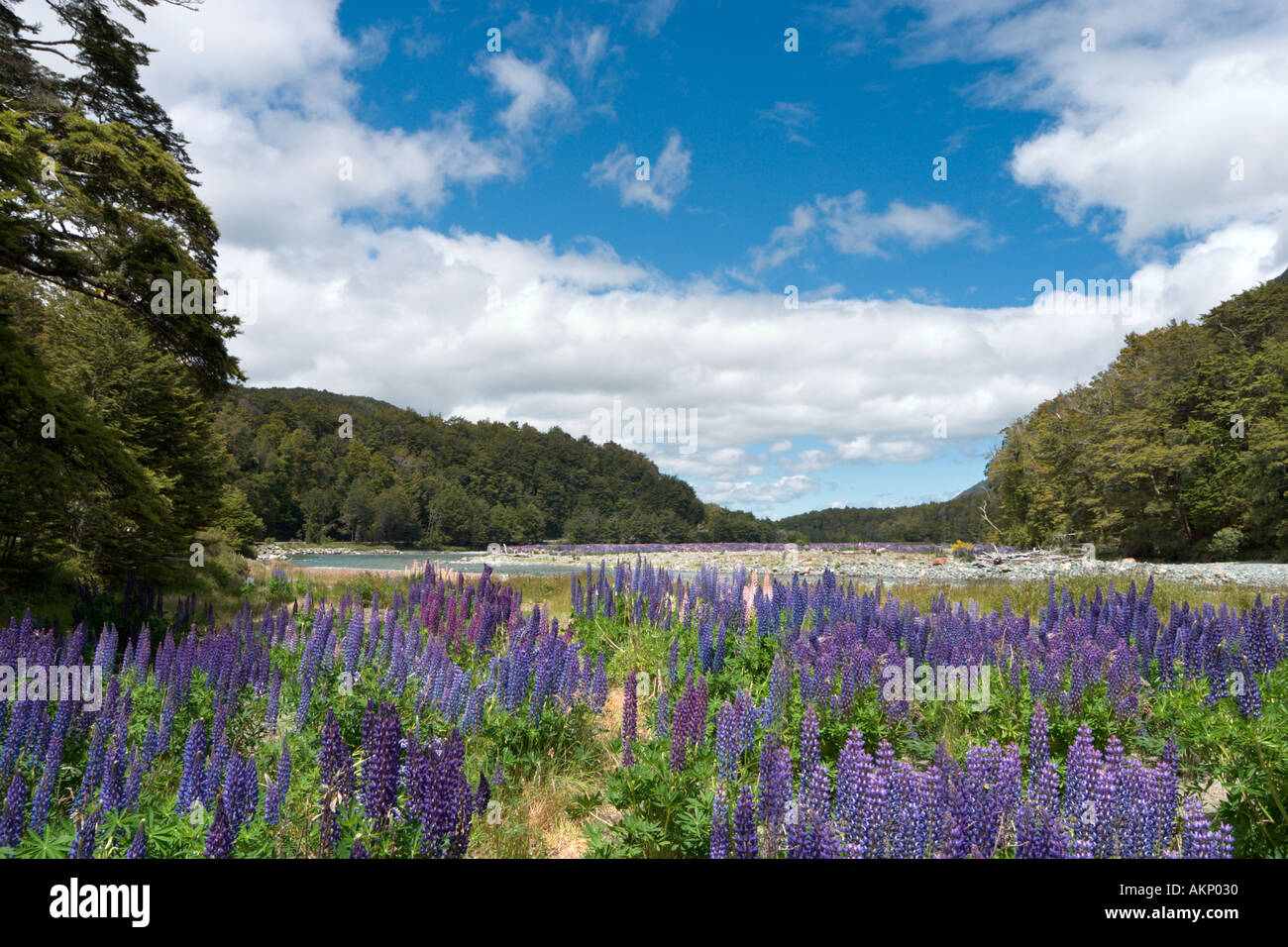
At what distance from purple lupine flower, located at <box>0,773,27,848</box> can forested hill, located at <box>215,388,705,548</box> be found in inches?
3323

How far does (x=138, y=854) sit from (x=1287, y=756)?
5.91 m

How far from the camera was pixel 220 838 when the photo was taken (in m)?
2.92

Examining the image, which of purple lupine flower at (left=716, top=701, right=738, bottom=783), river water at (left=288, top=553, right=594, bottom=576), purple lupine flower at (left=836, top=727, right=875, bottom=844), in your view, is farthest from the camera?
river water at (left=288, top=553, right=594, bottom=576)

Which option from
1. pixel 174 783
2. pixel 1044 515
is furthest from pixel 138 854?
pixel 1044 515

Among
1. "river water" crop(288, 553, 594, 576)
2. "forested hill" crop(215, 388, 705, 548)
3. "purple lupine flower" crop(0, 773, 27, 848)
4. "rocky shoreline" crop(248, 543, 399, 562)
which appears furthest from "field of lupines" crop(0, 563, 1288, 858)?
"forested hill" crop(215, 388, 705, 548)

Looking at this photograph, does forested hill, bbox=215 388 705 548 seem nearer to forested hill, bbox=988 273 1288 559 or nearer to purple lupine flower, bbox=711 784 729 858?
forested hill, bbox=988 273 1288 559

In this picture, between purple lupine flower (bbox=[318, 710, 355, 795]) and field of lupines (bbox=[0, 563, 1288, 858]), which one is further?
purple lupine flower (bbox=[318, 710, 355, 795])

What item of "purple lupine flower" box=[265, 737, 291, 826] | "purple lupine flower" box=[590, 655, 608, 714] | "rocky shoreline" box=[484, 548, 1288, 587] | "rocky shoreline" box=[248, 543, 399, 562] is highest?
"purple lupine flower" box=[265, 737, 291, 826]

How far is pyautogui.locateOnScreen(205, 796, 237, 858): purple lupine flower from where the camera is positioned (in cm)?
290

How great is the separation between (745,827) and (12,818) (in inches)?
135

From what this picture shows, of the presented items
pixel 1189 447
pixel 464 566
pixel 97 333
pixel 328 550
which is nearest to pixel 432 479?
pixel 328 550

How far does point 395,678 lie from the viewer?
20.9ft

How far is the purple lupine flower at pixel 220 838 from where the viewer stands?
2904 mm

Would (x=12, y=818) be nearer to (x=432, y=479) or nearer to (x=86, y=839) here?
(x=86, y=839)
